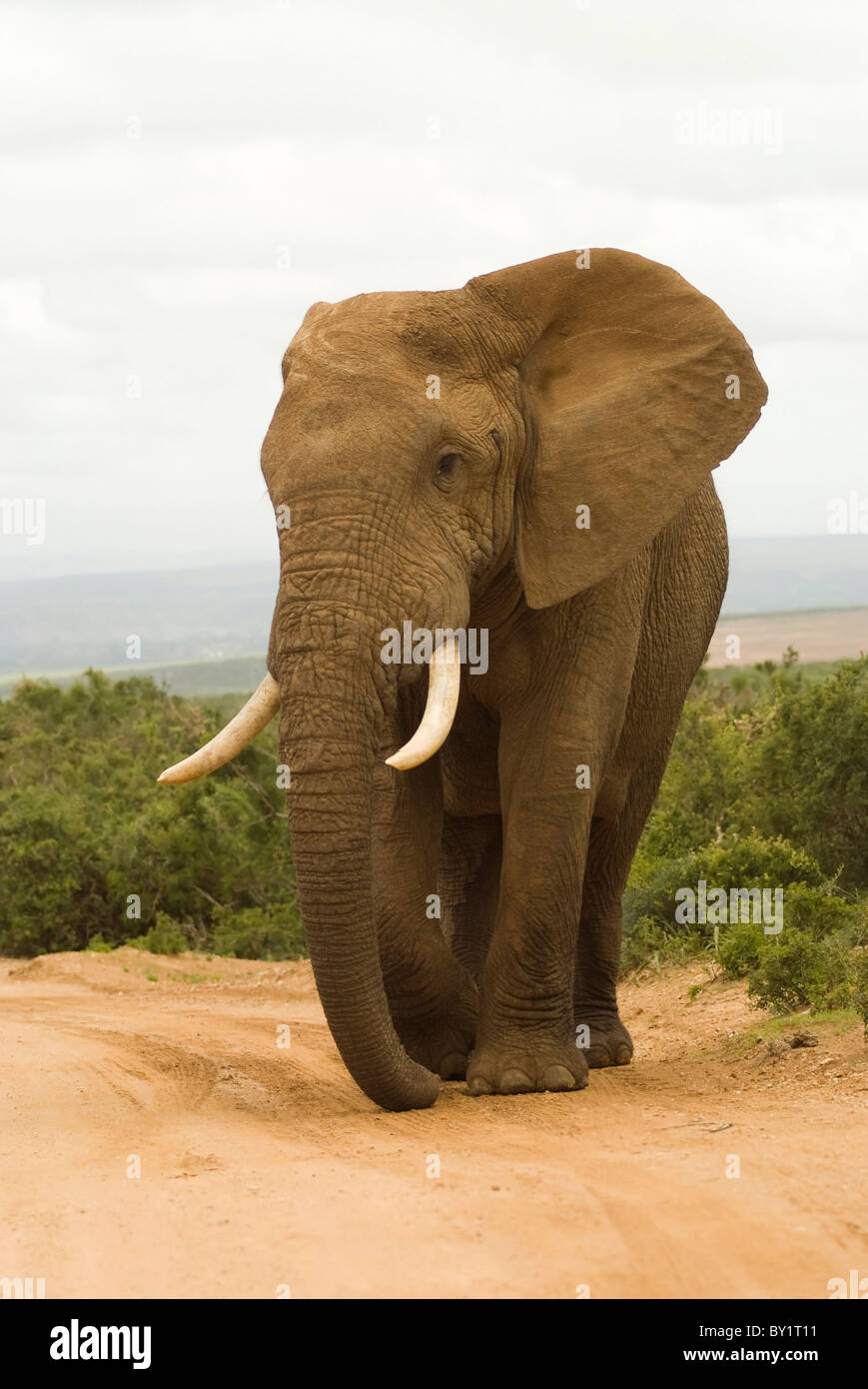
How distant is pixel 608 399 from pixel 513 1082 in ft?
9.72

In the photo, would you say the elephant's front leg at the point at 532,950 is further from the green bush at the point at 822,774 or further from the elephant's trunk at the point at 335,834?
the green bush at the point at 822,774

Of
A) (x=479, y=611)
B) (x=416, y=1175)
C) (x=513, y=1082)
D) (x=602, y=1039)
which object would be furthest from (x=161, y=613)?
(x=416, y=1175)

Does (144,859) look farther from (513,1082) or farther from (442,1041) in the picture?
(513,1082)

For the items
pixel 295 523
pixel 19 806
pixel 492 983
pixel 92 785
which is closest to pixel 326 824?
pixel 295 523

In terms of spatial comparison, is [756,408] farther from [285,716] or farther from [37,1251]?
[37,1251]

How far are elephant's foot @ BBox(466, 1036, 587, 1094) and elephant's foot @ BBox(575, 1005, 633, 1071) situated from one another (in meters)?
0.91

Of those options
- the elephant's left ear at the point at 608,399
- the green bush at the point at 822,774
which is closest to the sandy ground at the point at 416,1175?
the elephant's left ear at the point at 608,399

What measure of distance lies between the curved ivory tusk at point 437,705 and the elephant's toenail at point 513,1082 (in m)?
1.69

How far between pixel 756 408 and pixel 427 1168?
394 cm

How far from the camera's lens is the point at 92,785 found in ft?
61.6

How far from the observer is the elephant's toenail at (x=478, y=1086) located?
7.74m

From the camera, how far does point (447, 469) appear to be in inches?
281

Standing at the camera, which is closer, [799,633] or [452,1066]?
[452,1066]

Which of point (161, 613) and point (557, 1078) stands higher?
point (161, 613)
